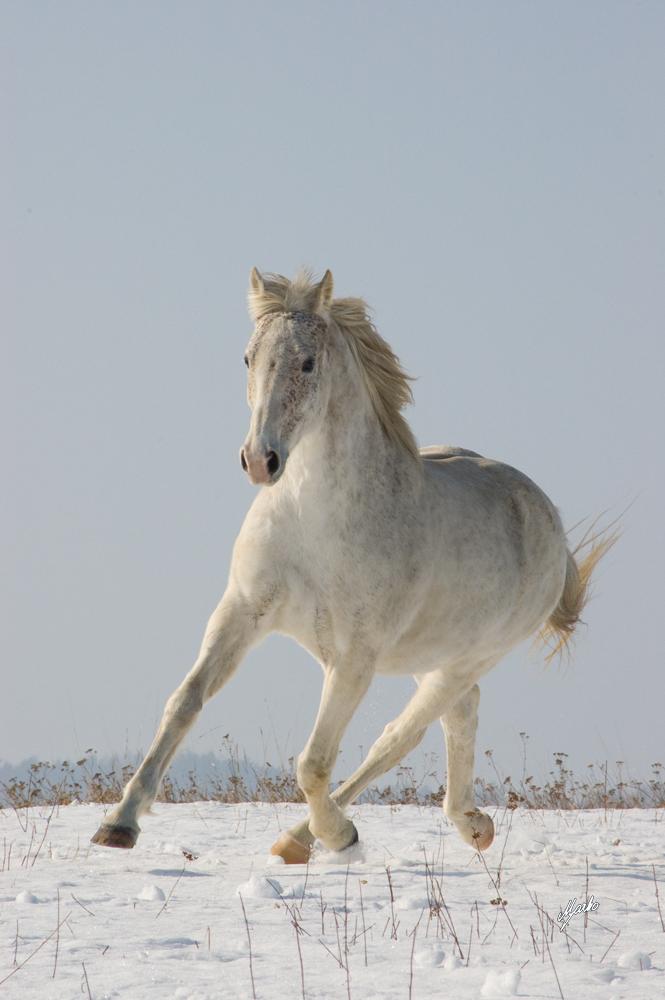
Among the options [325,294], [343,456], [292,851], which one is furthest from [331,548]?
[292,851]

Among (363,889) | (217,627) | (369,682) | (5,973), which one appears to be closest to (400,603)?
(369,682)

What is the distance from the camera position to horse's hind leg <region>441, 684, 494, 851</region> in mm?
5918

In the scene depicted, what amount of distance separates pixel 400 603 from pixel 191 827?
2.67m

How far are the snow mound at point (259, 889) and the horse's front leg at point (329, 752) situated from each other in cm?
68

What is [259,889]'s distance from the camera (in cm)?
390

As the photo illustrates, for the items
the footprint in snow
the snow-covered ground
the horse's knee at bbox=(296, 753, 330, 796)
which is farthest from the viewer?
the horse's knee at bbox=(296, 753, 330, 796)

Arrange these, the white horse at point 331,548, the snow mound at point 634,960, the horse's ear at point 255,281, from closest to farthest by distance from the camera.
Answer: the snow mound at point 634,960, the white horse at point 331,548, the horse's ear at point 255,281

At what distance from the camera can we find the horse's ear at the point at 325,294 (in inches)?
189

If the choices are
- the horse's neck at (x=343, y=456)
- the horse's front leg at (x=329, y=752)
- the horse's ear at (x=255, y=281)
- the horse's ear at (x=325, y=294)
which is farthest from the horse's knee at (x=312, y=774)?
the horse's ear at (x=255, y=281)

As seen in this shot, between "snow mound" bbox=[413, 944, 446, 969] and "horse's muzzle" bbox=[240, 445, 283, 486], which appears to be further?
"horse's muzzle" bbox=[240, 445, 283, 486]

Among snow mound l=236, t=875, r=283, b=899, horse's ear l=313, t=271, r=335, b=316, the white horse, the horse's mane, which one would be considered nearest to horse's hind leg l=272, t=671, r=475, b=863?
the white horse

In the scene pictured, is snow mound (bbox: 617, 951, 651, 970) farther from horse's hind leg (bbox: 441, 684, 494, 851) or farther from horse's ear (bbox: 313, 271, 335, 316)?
horse's ear (bbox: 313, 271, 335, 316)

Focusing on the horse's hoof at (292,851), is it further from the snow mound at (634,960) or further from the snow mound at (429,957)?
the snow mound at (634,960)

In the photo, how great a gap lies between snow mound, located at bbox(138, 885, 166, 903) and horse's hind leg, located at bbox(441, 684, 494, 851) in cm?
247
